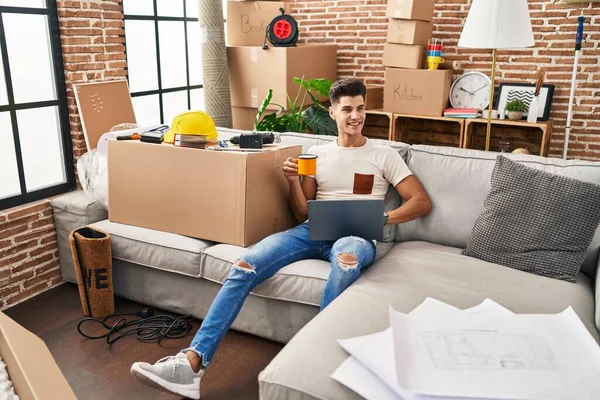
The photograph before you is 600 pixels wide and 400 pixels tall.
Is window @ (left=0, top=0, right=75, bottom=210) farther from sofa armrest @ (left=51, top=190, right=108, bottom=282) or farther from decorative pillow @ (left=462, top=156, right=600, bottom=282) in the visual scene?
decorative pillow @ (left=462, top=156, right=600, bottom=282)

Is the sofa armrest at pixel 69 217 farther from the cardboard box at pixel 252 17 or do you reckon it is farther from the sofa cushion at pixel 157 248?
the cardboard box at pixel 252 17

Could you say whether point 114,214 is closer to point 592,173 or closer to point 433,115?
point 592,173

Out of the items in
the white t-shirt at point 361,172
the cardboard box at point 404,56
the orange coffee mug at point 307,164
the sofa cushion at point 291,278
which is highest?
the cardboard box at point 404,56

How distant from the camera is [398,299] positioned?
1819 mm

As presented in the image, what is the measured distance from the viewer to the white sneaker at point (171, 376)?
1.92 meters

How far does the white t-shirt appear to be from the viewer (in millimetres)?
2441

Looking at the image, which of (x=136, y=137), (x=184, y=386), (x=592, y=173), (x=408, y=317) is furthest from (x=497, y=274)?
(x=136, y=137)

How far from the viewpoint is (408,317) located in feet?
4.42

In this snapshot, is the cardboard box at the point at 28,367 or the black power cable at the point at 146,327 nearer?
the cardboard box at the point at 28,367

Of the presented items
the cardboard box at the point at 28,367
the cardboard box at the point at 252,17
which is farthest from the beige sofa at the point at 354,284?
the cardboard box at the point at 252,17

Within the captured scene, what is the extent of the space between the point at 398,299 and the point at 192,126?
1.29 m

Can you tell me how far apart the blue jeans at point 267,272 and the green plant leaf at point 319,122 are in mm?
1682

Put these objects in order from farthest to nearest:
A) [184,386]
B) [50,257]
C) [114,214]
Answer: [50,257] < [114,214] < [184,386]

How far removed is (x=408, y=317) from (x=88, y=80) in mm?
2563
